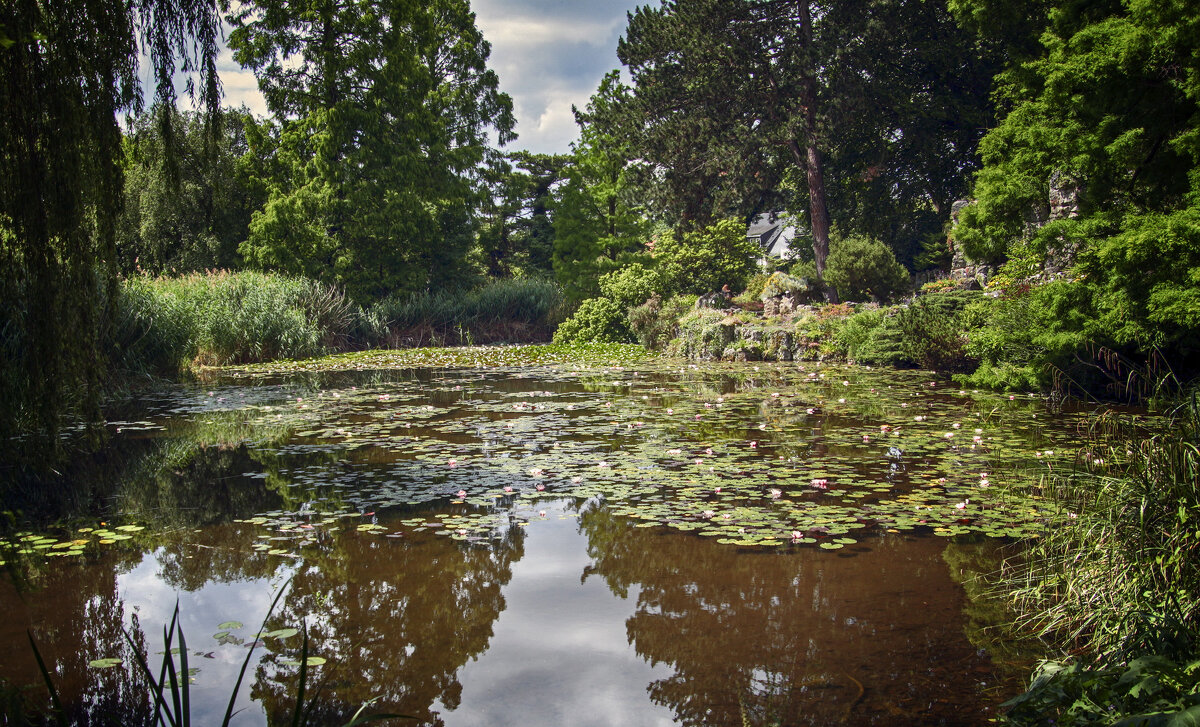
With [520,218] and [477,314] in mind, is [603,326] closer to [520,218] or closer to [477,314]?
[477,314]

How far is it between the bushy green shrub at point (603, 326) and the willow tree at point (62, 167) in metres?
18.8

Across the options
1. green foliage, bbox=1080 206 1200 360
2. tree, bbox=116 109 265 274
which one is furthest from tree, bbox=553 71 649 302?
green foliage, bbox=1080 206 1200 360

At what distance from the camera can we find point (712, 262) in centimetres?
2388

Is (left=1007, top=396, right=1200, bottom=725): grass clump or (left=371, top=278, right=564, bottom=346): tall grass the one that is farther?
(left=371, top=278, right=564, bottom=346): tall grass

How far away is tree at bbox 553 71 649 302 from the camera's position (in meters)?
27.4

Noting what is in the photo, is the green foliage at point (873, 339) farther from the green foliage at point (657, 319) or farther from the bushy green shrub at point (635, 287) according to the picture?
the bushy green shrub at point (635, 287)

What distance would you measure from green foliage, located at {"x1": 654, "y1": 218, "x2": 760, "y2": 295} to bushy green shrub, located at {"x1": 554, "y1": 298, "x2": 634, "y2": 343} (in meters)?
2.11

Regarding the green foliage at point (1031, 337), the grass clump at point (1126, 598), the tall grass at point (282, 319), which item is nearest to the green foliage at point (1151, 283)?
the green foliage at point (1031, 337)

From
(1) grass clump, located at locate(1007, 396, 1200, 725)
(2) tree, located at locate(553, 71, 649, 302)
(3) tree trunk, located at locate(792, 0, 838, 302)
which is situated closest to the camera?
(1) grass clump, located at locate(1007, 396, 1200, 725)

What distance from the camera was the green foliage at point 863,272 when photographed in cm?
2041

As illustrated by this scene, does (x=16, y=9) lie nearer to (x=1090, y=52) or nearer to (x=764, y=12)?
(x=1090, y=52)

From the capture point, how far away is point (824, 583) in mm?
3635

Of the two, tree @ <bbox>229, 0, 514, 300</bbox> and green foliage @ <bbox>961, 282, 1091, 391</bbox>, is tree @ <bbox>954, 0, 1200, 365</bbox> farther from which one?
tree @ <bbox>229, 0, 514, 300</bbox>

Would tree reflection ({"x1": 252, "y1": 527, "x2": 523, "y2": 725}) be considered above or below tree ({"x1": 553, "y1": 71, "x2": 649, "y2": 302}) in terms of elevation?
below
